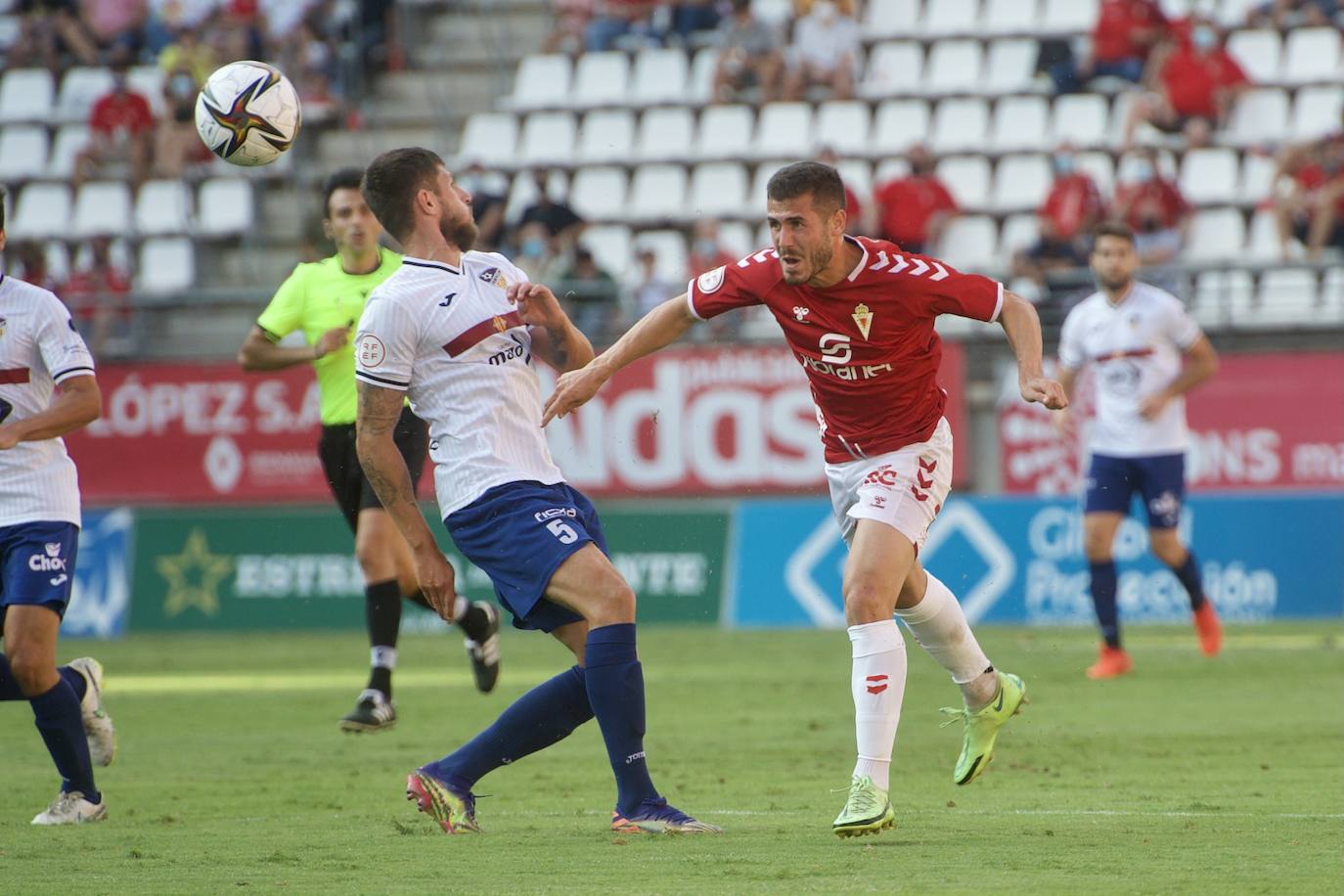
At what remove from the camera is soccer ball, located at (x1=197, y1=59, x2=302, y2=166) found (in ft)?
30.5

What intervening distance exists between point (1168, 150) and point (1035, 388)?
14.9 meters

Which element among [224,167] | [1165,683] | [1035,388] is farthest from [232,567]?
[1035,388]

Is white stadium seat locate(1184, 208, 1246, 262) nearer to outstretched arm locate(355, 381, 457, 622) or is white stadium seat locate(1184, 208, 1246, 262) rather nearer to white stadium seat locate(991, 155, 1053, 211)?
white stadium seat locate(991, 155, 1053, 211)

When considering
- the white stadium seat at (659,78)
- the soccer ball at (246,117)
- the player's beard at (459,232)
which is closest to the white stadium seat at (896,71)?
the white stadium seat at (659,78)

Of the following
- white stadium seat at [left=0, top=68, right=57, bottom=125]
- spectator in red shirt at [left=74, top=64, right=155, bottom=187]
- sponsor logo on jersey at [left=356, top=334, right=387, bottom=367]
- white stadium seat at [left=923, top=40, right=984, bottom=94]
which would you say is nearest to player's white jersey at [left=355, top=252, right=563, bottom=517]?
sponsor logo on jersey at [left=356, top=334, right=387, bottom=367]

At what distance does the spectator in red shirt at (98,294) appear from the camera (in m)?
20.8

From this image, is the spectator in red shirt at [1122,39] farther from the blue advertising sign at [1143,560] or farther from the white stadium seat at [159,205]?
the white stadium seat at [159,205]

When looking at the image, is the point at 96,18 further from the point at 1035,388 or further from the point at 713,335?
the point at 1035,388

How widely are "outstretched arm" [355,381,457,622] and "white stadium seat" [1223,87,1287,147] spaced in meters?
16.0

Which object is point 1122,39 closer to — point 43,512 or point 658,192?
point 658,192

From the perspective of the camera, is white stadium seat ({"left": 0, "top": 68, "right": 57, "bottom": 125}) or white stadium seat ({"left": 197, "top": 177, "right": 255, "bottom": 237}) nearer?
white stadium seat ({"left": 197, "top": 177, "right": 255, "bottom": 237})

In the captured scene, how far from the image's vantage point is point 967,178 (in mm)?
21391

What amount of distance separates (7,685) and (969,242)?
1408cm

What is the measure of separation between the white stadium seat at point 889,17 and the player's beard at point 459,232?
16.6 meters
